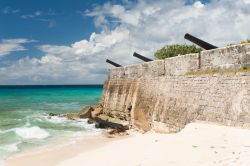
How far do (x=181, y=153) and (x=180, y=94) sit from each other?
4.94 metres

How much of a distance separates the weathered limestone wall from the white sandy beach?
66cm

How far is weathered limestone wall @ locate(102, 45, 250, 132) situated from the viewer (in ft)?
36.7

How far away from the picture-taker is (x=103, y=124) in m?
21.6

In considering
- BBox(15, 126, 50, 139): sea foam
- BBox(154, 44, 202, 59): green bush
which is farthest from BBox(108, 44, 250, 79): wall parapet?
BBox(154, 44, 202, 59): green bush

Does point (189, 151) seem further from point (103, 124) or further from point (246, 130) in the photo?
point (103, 124)

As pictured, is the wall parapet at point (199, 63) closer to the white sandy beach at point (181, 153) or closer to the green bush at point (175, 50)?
the white sandy beach at point (181, 153)

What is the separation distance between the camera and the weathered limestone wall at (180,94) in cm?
1118

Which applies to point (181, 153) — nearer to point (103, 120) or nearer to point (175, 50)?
point (103, 120)

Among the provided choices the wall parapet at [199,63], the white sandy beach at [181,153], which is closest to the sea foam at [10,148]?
the white sandy beach at [181,153]

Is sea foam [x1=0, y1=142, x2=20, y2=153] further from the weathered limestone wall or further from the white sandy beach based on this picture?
the weathered limestone wall

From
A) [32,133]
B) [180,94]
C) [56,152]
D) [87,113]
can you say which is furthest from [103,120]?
[180,94]

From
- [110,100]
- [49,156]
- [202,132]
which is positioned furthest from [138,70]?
[202,132]

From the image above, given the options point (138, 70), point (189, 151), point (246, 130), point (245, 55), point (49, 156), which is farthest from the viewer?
point (138, 70)

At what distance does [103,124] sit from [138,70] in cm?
460
